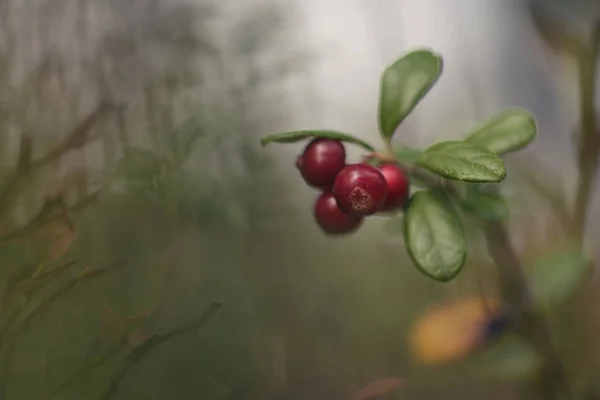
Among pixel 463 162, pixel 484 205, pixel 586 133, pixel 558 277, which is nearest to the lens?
pixel 463 162

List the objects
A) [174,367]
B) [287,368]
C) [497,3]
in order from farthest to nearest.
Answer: [497,3] < [287,368] < [174,367]

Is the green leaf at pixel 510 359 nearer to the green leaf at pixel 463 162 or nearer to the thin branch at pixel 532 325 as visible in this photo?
the thin branch at pixel 532 325

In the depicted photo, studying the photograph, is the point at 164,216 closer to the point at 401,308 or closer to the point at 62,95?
the point at 62,95

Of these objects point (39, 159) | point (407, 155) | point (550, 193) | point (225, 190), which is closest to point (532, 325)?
point (550, 193)

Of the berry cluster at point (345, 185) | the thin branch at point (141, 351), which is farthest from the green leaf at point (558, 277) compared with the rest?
the thin branch at point (141, 351)

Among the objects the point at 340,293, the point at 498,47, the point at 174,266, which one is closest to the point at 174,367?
the point at 174,266

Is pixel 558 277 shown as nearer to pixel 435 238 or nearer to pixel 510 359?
pixel 510 359
